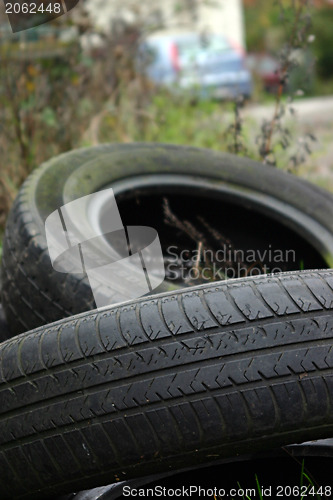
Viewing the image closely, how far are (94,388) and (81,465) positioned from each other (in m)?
0.20

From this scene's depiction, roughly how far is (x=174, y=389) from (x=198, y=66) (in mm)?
6546

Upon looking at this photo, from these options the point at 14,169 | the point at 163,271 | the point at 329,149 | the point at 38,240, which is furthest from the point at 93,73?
the point at 38,240

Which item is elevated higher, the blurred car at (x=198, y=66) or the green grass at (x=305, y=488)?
the blurred car at (x=198, y=66)

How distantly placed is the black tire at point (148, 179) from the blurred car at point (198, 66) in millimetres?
3327

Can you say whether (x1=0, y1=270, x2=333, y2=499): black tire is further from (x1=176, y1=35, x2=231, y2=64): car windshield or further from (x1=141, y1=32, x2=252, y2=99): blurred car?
(x1=176, y1=35, x2=231, y2=64): car windshield

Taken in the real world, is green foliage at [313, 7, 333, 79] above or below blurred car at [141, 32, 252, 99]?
above

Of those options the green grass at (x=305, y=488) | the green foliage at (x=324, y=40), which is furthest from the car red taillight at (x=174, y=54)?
the green foliage at (x=324, y=40)

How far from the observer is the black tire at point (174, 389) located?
175 cm

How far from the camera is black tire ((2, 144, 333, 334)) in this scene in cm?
276

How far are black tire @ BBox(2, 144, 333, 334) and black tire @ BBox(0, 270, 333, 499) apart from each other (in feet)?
2.89

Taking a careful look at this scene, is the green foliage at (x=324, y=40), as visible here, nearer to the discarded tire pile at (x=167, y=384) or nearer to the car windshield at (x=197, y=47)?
the car windshield at (x=197, y=47)

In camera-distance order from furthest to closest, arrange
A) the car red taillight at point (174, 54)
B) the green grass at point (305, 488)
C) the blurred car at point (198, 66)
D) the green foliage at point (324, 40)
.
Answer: the green foliage at point (324, 40)
the car red taillight at point (174, 54)
the blurred car at point (198, 66)
the green grass at point (305, 488)

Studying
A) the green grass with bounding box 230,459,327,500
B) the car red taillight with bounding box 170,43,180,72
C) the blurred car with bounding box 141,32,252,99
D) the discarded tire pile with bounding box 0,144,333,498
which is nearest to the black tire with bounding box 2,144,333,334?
the discarded tire pile with bounding box 0,144,333,498

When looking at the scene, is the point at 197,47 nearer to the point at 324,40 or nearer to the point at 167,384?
the point at 167,384
